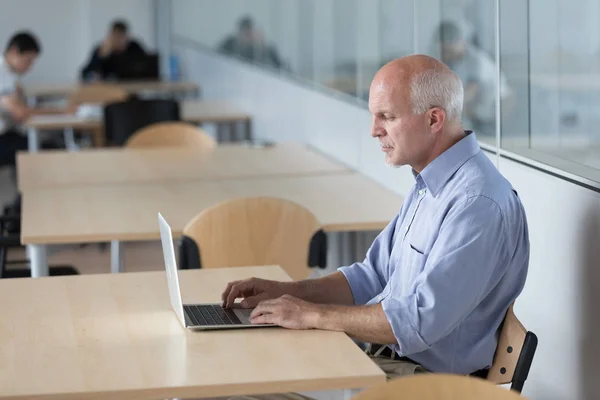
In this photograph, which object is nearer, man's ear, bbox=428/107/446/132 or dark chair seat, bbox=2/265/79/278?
man's ear, bbox=428/107/446/132

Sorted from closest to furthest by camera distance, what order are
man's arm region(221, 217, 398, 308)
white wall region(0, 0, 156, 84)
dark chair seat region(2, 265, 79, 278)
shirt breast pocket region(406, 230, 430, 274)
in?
1. shirt breast pocket region(406, 230, 430, 274)
2. man's arm region(221, 217, 398, 308)
3. dark chair seat region(2, 265, 79, 278)
4. white wall region(0, 0, 156, 84)

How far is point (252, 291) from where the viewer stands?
2.46 m

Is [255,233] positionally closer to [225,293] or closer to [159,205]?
[159,205]

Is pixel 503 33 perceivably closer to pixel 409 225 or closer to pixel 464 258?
pixel 409 225

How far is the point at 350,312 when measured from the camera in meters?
2.21

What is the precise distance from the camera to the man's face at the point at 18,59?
7.45 meters

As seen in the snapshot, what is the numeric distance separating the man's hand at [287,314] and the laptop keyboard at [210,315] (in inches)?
2.2

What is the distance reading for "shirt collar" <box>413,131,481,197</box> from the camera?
92.7 inches

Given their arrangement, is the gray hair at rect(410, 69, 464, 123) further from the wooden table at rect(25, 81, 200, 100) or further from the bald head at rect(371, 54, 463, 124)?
the wooden table at rect(25, 81, 200, 100)

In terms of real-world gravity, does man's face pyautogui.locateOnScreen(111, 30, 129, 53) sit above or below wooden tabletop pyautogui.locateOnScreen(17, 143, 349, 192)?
above

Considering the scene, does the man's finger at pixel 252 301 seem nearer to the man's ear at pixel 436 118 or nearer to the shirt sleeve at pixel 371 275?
the shirt sleeve at pixel 371 275

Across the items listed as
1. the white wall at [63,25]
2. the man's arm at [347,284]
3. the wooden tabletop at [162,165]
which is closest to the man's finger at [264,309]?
the man's arm at [347,284]

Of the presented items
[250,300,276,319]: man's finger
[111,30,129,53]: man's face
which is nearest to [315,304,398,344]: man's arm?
[250,300,276,319]: man's finger

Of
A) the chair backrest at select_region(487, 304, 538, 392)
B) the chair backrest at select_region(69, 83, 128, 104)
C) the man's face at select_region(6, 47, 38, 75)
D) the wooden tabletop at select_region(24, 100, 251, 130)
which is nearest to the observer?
the chair backrest at select_region(487, 304, 538, 392)
